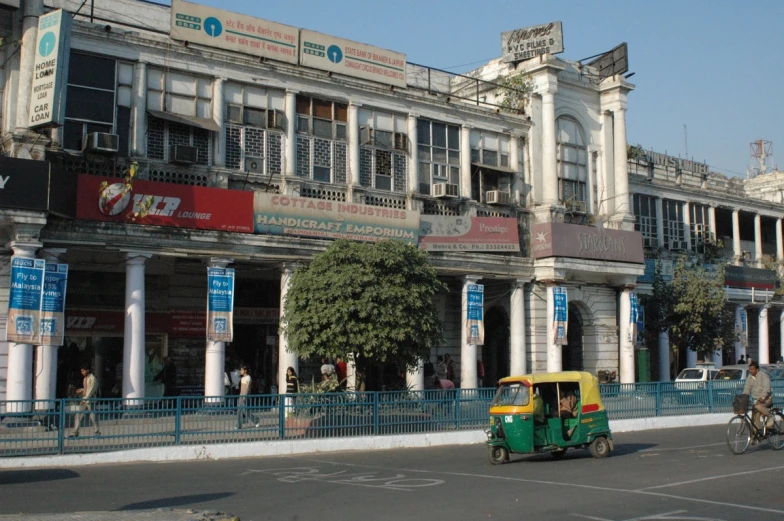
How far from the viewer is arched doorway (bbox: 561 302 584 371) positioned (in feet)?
106

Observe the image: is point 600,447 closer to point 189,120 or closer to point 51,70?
point 189,120

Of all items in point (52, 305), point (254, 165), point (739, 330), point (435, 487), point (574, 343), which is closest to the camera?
point (435, 487)

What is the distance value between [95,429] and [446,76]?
23002mm

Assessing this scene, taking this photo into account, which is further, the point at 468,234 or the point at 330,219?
the point at 468,234

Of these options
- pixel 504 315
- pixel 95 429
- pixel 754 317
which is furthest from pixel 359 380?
pixel 754 317

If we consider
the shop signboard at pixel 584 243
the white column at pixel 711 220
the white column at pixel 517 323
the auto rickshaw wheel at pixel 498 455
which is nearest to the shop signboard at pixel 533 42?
the shop signboard at pixel 584 243

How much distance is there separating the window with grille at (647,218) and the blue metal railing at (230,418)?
57.9 feet

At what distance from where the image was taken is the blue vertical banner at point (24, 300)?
749 inches

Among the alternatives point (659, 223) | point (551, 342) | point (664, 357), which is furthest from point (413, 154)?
point (664, 357)

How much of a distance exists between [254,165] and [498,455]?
12945 millimetres

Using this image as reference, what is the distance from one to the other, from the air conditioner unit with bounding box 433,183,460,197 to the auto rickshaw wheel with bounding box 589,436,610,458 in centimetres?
1363

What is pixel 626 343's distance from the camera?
31656mm

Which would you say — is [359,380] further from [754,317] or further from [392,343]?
[754,317]

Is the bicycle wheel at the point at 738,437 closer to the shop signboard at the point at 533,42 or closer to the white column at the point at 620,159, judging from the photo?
the white column at the point at 620,159
